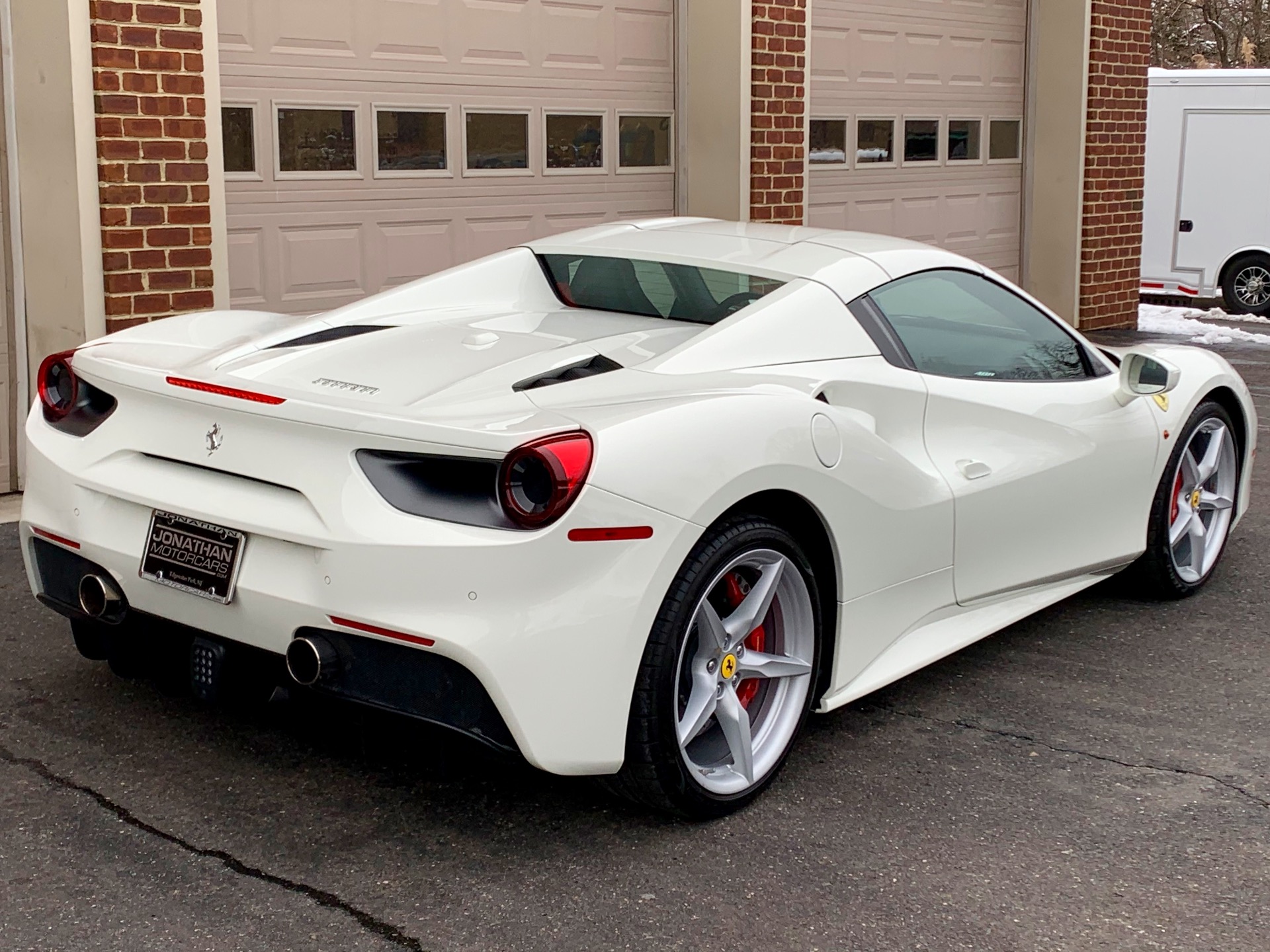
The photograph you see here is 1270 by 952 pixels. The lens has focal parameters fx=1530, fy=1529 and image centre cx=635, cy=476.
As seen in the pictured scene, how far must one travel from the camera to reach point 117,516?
3518 mm

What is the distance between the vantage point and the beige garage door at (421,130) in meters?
7.54

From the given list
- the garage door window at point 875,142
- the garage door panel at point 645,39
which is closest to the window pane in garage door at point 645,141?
the garage door panel at point 645,39

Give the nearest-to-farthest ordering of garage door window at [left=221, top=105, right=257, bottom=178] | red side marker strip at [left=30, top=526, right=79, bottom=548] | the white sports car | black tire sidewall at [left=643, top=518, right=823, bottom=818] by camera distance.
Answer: the white sports car < black tire sidewall at [left=643, top=518, right=823, bottom=818] < red side marker strip at [left=30, top=526, right=79, bottom=548] < garage door window at [left=221, top=105, right=257, bottom=178]

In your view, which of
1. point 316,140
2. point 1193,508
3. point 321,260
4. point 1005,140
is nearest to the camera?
point 1193,508

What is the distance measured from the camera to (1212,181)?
617 inches

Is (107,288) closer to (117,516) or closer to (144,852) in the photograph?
(117,516)

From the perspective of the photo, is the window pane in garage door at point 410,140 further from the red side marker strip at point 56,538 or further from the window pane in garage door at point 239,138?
the red side marker strip at point 56,538

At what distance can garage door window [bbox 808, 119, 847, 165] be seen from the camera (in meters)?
10.5

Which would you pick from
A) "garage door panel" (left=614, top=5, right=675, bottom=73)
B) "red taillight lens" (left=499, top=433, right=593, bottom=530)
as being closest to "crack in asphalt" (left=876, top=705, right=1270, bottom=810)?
"red taillight lens" (left=499, top=433, right=593, bottom=530)

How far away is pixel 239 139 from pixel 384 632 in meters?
4.95

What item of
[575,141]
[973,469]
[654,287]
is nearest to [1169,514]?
[973,469]

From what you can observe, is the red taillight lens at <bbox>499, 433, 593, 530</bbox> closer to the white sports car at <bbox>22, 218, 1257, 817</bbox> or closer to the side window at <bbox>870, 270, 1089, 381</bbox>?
the white sports car at <bbox>22, 218, 1257, 817</bbox>

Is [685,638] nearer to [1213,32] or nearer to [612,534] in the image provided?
[612,534]

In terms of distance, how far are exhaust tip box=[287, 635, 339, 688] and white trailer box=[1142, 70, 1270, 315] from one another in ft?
44.8
